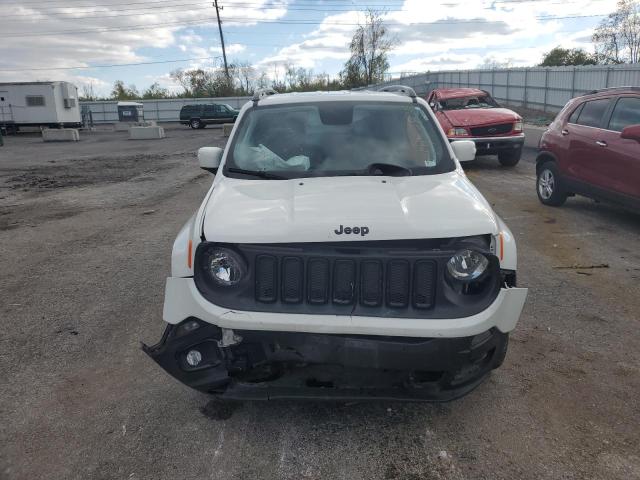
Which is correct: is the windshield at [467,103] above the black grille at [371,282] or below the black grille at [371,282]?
above

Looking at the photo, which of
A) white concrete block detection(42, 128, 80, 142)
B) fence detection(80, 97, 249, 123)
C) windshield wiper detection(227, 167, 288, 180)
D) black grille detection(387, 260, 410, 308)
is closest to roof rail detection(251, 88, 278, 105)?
windshield wiper detection(227, 167, 288, 180)

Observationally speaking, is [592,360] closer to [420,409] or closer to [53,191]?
[420,409]

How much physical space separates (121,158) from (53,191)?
7.61m

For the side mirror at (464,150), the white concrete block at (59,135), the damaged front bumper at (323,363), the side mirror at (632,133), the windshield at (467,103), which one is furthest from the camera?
the white concrete block at (59,135)

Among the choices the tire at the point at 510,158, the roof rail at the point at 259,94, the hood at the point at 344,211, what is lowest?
the tire at the point at 510,158

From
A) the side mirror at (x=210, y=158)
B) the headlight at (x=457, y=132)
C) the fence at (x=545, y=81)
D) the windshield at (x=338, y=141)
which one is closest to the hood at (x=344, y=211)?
the windshield at (x=338, y=141)

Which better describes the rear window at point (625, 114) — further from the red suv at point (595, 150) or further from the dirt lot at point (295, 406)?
the dirt lot at point (295, 406)

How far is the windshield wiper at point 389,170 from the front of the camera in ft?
12.1

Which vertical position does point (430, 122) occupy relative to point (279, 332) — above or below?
above

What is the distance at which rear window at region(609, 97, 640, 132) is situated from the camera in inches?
277

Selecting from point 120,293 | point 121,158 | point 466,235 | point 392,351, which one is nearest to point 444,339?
point 392,351

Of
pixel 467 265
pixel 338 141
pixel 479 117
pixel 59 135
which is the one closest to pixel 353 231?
pixel 467 265

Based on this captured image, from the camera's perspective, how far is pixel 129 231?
8156mm

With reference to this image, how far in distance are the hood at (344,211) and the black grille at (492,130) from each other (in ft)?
30.3
